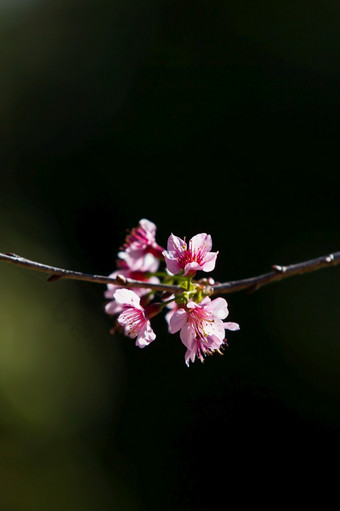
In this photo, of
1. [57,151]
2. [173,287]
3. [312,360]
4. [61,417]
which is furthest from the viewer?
[57,151]

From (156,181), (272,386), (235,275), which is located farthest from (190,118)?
(272,386)

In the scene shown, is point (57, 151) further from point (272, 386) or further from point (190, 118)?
point (272, 386)

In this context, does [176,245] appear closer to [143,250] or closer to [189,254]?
[189,254]

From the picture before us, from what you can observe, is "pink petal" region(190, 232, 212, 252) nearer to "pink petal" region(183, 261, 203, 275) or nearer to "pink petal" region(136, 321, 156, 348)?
"pink petal" region(183, 261, 203, 275)

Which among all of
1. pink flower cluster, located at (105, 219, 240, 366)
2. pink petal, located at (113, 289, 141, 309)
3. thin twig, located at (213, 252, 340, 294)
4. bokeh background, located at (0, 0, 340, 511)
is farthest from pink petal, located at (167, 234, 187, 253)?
Answer: bokeh background, located at (0, 0, 340, 511)

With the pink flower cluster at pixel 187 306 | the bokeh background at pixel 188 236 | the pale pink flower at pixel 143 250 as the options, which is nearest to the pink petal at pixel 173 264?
the pink flower cluster at pixel 187 306

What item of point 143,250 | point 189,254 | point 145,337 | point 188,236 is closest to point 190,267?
point 189,254
